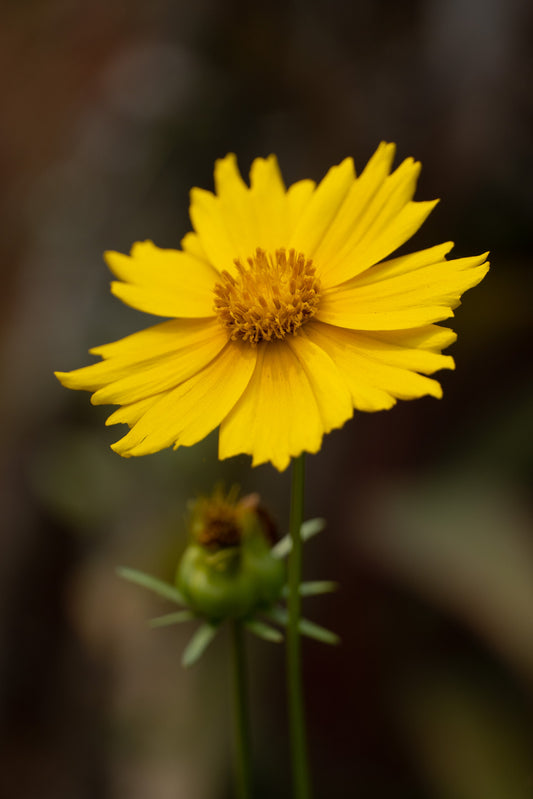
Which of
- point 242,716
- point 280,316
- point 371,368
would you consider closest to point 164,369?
point 280,316

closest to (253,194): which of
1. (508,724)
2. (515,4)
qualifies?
(508,724)

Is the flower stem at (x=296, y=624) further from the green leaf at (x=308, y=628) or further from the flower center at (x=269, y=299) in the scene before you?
the flower center at (x=269, y=299)

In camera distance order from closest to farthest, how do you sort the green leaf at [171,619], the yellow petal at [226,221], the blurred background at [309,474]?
the green leaf at [171,619], the yellow petal at [226,221], the blurred background at [309,474]

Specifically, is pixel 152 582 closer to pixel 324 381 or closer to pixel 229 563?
pixel 229 563

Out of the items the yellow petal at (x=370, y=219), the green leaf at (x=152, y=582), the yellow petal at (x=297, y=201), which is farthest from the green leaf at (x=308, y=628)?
the yellow petal at (x=297, y=201)

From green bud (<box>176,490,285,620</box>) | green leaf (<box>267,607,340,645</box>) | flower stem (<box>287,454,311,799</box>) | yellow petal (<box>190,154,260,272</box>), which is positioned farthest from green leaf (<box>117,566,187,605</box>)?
yellow petal (<box>190,154,260,272</box>)

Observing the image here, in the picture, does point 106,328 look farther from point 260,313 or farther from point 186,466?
point 260,313
